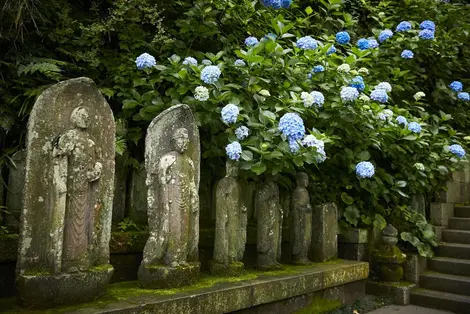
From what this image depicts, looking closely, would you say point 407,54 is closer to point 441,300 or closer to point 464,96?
point 464,96

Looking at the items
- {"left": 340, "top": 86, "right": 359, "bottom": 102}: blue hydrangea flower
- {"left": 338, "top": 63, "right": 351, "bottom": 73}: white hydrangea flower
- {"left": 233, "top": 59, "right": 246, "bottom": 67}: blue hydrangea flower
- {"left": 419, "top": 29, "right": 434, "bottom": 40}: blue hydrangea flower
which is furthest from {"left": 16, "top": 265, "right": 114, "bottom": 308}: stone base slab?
{"left": 419, "top": 29, "right": 434, "bottom": 40}: blue hydrangea flower

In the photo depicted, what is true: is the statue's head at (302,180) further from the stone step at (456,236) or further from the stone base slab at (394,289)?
the stone step at (456,236)

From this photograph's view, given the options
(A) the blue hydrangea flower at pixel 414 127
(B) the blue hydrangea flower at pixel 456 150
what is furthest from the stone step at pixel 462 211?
(A) the blue hydrangea flower at pixel 414 127

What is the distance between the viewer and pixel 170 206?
3209mm

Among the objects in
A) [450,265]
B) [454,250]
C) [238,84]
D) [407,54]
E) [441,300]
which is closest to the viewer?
[238,84]

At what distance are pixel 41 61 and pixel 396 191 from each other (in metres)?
4.27

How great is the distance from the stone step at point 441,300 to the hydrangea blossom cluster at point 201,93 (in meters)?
3.38

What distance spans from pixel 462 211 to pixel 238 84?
13.7 feet

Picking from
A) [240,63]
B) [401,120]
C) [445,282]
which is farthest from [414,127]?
[240,63]

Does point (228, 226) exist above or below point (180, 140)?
below

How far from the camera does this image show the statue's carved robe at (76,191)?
106 inches

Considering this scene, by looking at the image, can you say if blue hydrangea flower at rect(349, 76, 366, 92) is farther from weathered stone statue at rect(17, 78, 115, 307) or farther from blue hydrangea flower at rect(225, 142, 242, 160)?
weathered stone statue at rect(17, 78, 115, 307)

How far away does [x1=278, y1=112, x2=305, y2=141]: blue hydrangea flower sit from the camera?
3.71 metres

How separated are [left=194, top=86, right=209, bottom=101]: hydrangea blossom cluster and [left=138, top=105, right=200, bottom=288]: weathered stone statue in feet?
1.27
